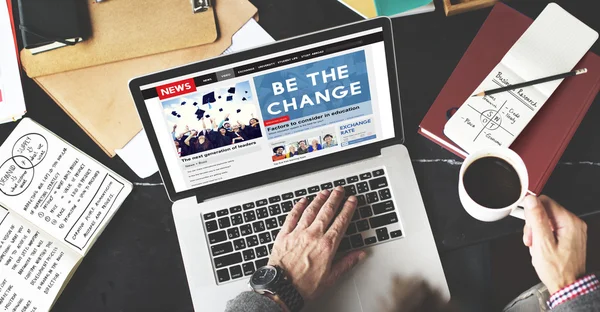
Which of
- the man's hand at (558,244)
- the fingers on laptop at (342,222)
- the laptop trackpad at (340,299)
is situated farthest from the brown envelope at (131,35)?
the man's hand at (558,244)

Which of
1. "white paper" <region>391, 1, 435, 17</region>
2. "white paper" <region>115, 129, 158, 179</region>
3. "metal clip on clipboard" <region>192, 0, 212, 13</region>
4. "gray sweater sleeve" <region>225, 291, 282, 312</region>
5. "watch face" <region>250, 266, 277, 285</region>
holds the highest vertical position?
"metal clip on clipboard" <region>192, 0, 212, 13</region>

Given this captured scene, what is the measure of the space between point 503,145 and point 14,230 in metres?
0.84

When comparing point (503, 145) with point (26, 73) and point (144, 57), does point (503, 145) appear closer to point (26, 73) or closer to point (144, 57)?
point (144, 57)

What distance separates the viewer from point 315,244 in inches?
34.9

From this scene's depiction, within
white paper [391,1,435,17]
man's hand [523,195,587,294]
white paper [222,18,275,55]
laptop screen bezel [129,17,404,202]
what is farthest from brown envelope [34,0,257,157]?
man's hand [523,195,587,294]

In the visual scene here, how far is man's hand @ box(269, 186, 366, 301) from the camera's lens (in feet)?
2.85

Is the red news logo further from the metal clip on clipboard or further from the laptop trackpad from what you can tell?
the laptop trackpad

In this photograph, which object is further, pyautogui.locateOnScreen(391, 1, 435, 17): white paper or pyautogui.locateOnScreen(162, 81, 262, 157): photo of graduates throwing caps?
pyautogui.locateOnScreen(391, 1, 435, 17): white paper

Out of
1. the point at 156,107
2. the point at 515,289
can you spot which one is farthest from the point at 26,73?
the point at 515,289

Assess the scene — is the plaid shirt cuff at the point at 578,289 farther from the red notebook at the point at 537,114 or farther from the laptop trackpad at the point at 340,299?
the laptop trackpad at the point at 340,299

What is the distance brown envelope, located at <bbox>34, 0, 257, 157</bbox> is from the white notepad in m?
0.44

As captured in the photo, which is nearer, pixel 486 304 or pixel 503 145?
pixel 503 145

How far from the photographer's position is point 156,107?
0.81 metres

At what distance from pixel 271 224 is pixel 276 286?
0.35ft
